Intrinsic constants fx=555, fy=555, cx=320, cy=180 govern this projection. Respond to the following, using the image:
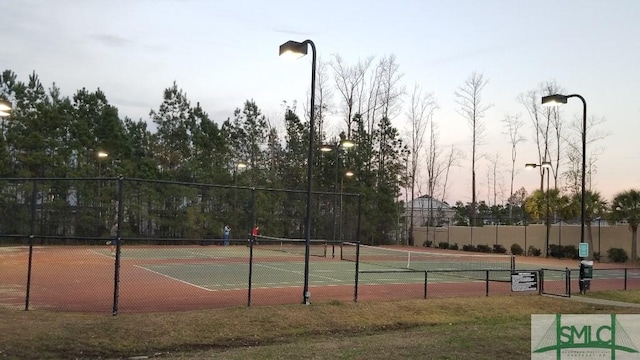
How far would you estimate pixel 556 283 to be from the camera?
80.2ft

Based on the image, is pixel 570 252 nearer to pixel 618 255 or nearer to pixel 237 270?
pixel 618 255

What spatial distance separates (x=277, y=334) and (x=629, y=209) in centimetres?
3497

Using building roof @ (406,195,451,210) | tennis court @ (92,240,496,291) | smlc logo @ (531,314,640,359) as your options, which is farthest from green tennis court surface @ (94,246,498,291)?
building roof @ (406,195,451,210)

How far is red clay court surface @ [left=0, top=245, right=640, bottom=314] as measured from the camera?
602 inches

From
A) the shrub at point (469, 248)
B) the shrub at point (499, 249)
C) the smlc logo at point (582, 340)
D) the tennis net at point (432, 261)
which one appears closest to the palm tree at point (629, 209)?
the tennis net at point (432, 261)

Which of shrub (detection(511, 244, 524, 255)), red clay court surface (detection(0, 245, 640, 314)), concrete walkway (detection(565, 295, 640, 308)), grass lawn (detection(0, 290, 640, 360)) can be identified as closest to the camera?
grass lawn (detection(0, 290, 640, 360))

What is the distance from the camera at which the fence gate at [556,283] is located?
19.1 metres

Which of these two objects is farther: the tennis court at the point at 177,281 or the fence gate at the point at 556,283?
the fence gate at the point at 556,283

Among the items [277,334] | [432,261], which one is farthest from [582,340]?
[432,261]

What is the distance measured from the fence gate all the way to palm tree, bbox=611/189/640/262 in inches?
501

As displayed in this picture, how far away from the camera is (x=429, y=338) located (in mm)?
11266

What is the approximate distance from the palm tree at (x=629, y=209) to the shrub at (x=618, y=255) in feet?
3.84

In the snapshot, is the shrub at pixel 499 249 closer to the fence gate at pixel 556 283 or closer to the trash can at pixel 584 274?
the fence gate at pixel 556 283

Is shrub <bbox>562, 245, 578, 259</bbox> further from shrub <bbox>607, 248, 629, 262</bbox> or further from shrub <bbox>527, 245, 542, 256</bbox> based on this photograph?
shrub <bbox>607, 248, 629, 262</bbox>
